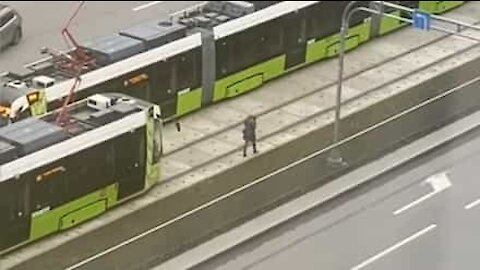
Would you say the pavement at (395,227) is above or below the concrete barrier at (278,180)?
above

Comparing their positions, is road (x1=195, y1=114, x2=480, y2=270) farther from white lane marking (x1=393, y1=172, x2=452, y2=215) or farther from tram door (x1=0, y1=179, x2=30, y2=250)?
tram door (x1=0, y1=179, x2=30, y2=250)

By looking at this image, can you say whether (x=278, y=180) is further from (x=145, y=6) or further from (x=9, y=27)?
(x=145, y=6)

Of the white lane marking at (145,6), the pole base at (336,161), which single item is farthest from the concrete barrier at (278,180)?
the white lane marking at (145,6)

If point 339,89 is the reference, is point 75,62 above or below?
above

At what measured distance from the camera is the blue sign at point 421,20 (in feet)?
29.1

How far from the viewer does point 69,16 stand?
10727 millimetres

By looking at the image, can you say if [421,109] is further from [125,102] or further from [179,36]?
[179,36]

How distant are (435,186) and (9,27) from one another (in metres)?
3.77

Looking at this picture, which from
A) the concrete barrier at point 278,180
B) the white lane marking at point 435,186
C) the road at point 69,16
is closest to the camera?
the white lane marking at point 435,186

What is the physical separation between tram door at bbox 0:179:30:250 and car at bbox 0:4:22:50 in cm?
78

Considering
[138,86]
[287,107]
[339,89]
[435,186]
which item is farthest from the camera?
[287,107]

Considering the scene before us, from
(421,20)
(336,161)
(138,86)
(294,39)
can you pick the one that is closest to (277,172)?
(336,161)

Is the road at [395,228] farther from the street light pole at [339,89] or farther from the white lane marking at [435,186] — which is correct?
the street light pole at [339,89]

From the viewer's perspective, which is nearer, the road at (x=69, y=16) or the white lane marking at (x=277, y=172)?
the white lane marking at (x=277, y=172)
